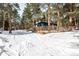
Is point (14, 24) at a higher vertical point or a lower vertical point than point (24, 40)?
higher

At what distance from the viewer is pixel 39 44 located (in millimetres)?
3111

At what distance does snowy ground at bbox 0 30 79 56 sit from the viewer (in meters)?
3.09

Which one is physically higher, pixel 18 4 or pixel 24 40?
pixel 18 4

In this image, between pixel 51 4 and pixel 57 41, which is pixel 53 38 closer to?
pixel 57 41

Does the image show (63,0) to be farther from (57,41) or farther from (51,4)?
(57,41)

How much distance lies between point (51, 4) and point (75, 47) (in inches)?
25.3

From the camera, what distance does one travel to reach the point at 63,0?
312cm

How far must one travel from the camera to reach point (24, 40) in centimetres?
313

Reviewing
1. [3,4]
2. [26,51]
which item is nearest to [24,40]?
[26,51]

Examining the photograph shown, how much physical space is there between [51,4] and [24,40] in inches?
23.3

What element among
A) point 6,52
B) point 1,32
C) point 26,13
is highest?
point 26,13

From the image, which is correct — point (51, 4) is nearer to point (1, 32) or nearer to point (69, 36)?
point (69, 36)

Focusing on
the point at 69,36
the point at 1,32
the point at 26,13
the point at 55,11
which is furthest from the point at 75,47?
the point at 1,32

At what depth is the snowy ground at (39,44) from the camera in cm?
309
